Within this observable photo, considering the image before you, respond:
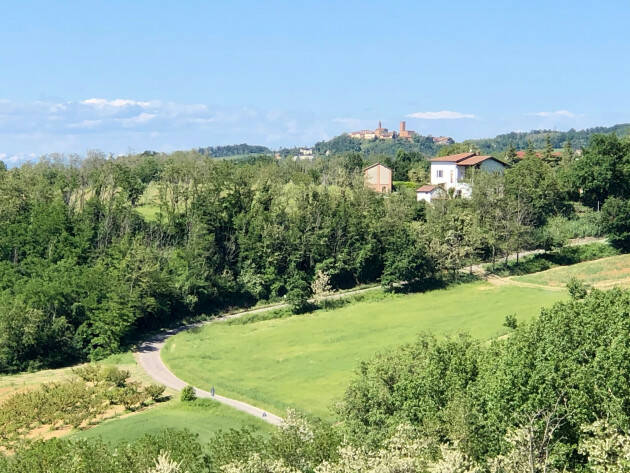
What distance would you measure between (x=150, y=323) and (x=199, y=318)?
231 inches

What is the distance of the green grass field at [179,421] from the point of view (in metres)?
46.9

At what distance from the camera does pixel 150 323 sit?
78.6 meters

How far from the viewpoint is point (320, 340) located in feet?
230

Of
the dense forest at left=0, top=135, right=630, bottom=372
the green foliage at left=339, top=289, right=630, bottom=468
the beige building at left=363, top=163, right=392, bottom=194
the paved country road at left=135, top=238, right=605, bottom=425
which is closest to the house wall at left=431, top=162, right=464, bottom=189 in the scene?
the beige building at left=363, top=163, right=392, bottom=194

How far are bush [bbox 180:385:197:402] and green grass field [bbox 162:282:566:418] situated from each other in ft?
9.41

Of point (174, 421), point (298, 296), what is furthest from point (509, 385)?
point (298, 296)

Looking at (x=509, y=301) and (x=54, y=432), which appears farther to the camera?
(x=509, y=301)

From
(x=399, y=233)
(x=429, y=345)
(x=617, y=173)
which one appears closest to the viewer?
(x=429, y=345)

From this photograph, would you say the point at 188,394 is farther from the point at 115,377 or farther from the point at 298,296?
the point at 298,296

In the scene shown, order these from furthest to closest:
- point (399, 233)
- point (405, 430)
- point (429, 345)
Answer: point (399, 233), point (429, 345), point (405, 430)

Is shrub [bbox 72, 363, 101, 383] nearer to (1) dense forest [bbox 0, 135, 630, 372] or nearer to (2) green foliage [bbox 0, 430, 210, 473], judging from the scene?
(1) dense forest [bbox 0, 135, 630, 372]

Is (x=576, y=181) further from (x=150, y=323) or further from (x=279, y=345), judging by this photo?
(x=150, y=323)

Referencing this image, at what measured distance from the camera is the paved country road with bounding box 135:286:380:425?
52034 millimetres

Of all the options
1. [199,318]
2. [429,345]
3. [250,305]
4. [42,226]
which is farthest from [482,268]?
[42,226]
